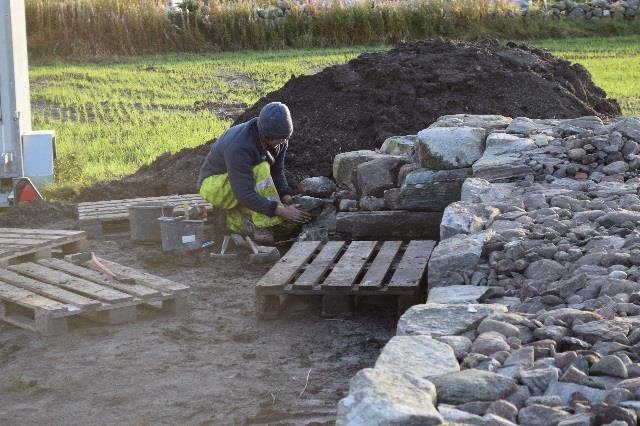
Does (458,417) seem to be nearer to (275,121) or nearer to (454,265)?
(454,265)

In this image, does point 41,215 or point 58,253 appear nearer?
point 58,253

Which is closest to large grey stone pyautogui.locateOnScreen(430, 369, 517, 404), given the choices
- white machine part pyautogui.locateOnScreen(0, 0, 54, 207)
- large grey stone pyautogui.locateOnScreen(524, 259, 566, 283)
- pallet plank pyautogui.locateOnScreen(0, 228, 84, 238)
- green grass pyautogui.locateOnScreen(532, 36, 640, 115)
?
large grey stone pyautogui.locateOnScreen(524, 259, 566, 283)

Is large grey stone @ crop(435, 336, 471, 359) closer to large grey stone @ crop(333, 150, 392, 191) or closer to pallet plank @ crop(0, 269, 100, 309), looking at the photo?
pallet plank @ crop(0, 269, 100, 309)

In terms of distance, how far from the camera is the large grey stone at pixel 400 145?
9.37m

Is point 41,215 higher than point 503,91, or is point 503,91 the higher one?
point 503,91

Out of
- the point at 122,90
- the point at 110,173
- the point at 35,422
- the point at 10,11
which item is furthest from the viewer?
the point at 122,90

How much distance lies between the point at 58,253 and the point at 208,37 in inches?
591

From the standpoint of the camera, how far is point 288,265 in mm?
7535

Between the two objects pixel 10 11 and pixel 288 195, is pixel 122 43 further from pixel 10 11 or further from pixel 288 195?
pixel 288 195

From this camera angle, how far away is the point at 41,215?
32.2 ft

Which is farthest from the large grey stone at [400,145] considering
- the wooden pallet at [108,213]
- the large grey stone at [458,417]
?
the large grey stone at [458,417]

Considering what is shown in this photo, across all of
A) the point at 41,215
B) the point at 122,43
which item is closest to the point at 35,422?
the point at 41,215

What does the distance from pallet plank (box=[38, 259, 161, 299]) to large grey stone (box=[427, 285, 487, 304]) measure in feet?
6.71

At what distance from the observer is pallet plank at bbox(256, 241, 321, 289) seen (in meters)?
7.05
